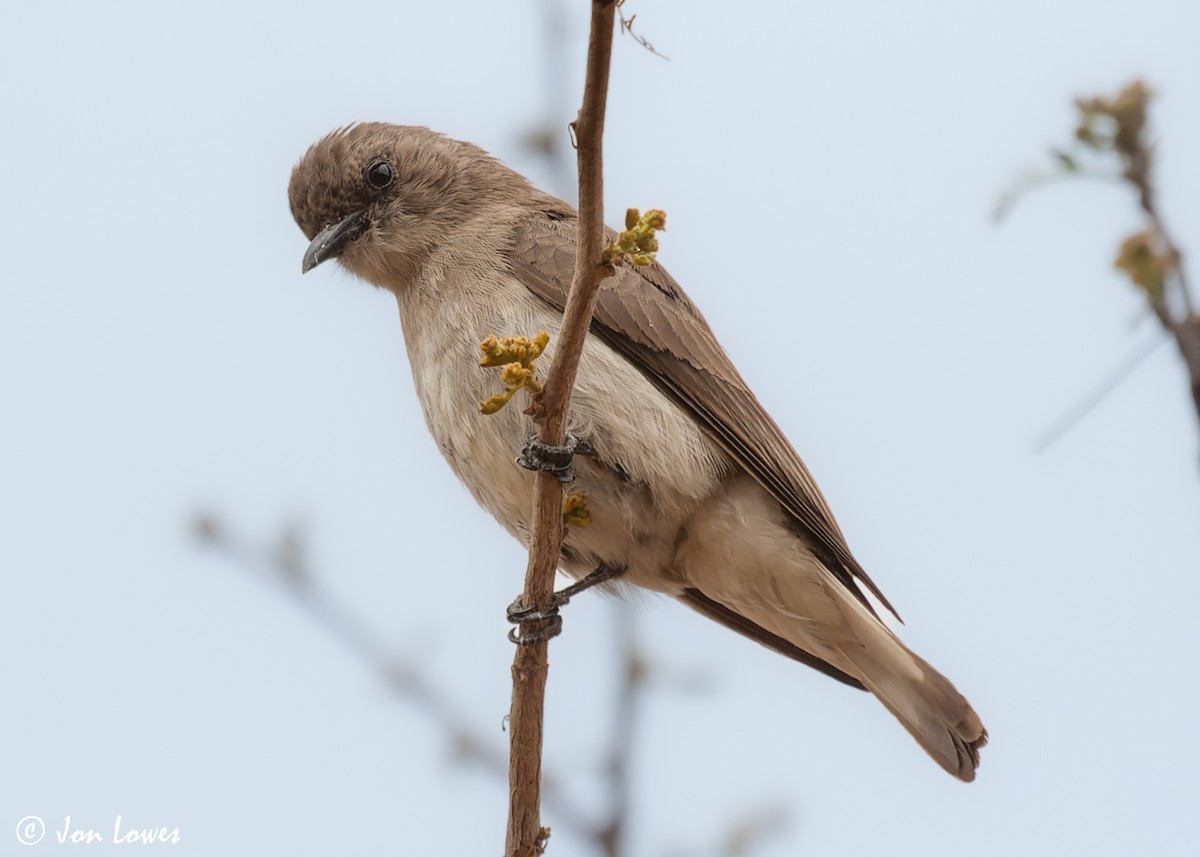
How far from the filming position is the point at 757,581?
17.5 ft

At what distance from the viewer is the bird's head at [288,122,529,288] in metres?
5.94

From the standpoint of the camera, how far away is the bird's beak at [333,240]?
19.9 feet

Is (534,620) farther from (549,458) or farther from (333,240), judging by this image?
(333,240)

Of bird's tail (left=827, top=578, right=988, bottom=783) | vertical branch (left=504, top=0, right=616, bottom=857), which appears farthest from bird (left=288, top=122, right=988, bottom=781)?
vertical branch (left=504, top=0, right=616, bottom=857)

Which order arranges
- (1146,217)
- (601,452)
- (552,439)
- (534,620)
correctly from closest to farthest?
(1146,217) < (552,439) < (534,620) < (601,452)

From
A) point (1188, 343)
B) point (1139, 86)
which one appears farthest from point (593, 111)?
point (1188, 343)

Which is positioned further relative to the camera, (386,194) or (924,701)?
(386,194)

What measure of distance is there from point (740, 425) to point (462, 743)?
1.67 metres

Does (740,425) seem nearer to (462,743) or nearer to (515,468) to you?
(515,468)

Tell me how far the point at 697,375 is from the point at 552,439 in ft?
5.66

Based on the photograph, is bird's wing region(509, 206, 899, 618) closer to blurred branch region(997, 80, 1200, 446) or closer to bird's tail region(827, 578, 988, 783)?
bird's tail region(827, 578, 988, 783)

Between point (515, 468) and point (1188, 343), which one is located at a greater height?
point (515, 468)

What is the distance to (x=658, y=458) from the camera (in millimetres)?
4992

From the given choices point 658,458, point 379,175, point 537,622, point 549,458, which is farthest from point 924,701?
point 379,175
